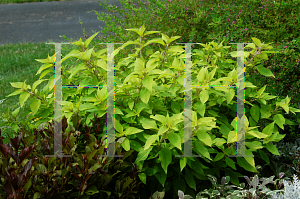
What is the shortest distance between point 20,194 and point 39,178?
0.68 feet

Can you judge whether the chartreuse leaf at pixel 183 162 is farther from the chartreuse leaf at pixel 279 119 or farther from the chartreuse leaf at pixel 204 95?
the chartreuse leaf at pixel 279 119

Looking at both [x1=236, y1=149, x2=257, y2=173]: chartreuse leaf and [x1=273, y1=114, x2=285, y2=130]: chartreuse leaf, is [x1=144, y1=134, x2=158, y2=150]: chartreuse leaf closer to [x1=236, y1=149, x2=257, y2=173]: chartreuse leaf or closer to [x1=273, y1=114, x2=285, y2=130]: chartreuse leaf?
[x1=236, y1=149, x2=257, y2=173]: chartreuse leaf

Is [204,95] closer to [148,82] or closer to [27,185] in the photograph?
[148,82]

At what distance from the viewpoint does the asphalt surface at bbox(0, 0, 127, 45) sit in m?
8.88

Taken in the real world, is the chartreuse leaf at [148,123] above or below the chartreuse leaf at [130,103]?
below

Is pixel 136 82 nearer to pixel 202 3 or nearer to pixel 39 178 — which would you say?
pixel 39 178

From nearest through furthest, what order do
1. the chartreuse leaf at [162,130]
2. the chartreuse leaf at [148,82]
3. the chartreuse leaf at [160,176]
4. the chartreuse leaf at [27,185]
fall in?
the chartreuse leaf at [27,185], the chartreuse leaf at [162,130], the chartreuse leaf at [148,82], the chartreuse leaf at [160,176]

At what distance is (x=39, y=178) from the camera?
4.93 feet

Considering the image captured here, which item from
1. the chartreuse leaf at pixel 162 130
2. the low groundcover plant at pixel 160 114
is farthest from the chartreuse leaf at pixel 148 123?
the chartreuse leaf at pixel 162 130

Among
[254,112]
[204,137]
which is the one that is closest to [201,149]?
[204,137]

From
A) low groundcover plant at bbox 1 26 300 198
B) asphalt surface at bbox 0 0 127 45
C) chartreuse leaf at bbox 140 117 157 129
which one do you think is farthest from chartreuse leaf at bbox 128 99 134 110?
asphalt surface at bbox 0 0 127 45

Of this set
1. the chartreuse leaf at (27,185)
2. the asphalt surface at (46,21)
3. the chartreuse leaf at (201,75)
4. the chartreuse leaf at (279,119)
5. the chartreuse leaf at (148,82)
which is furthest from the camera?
A: the asphalt surface at (46,21)

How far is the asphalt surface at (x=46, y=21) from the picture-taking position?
8883 mm

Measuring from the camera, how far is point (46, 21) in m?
10.8
